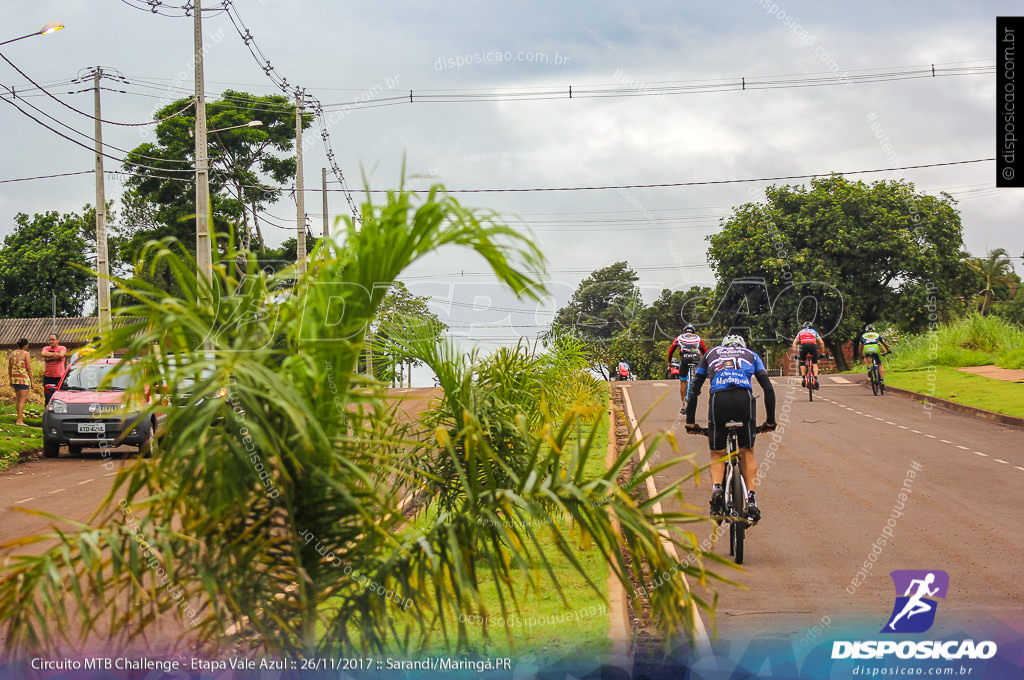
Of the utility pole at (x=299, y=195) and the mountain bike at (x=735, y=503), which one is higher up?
the utility pole at (x=299, y=195)

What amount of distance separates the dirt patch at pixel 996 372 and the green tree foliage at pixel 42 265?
5082 centimetres

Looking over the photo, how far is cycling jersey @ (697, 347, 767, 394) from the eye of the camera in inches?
341

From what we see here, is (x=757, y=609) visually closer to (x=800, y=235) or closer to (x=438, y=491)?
(x=438, y=491)

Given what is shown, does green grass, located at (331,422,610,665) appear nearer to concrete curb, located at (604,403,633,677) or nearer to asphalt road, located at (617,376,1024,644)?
concrete curb, located at (604,403,633,677)

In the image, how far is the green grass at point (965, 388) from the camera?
21.0 m

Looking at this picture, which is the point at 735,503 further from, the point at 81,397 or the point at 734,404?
the point at 81,397

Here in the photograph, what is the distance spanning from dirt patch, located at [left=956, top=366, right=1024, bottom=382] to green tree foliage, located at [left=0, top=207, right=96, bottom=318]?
5082 cm

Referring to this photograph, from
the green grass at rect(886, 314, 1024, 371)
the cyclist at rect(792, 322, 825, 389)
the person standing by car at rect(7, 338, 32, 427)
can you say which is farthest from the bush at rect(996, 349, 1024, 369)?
the person standing by car at rect(7, 338, 32, 427)

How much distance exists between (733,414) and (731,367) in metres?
0.44

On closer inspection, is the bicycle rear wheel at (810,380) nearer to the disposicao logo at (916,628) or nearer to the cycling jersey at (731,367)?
the cycling jersey at (731,367)

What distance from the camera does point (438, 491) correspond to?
6.24 meters

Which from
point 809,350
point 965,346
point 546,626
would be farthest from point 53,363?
point 965,346

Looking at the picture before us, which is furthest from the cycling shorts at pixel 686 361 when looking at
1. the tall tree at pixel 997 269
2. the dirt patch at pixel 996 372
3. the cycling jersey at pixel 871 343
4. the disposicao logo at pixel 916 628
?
the tall tree at pixel 997 269

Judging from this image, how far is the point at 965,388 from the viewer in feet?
80.6
